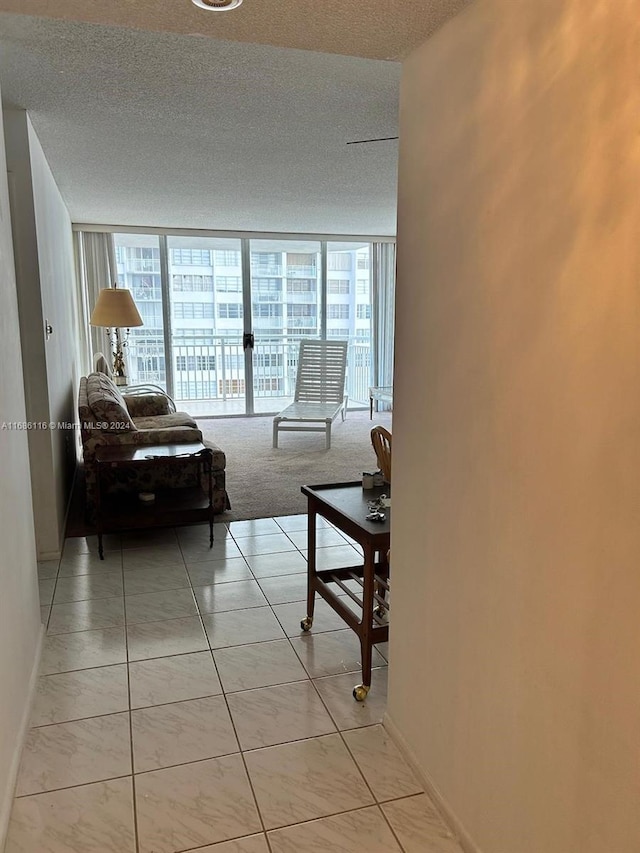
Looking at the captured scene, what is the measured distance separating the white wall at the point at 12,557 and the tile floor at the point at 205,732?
118 mm

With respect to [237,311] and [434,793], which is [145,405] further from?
[434,793]

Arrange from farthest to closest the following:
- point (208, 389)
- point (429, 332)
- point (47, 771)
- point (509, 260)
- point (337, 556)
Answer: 1. point (208, 389)
2. point (337, 556)
3. point (47, 771)
4. point (429, 332)
5. point (509, 260)

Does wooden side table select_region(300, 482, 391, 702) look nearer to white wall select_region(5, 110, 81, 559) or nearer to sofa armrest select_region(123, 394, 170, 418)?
white wall select_region(5, 110, 81, 559)

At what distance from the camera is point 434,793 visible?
5.66 ft

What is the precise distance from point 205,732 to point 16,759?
56 cm

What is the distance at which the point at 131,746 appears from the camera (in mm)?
1961

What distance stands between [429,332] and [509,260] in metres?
0.37

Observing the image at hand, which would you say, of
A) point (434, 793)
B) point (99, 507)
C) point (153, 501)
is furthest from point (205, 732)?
point (153, 501)

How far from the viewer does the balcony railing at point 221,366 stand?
7.61 meters

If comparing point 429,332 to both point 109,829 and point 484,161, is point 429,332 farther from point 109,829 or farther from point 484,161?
point 109,829

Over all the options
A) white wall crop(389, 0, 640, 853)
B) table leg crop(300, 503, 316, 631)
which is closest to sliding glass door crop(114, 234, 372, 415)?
table leg crop(300, 503, 316, 631)

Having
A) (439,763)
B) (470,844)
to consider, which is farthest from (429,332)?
(470,844)

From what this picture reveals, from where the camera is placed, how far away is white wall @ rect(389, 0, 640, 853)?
3.39 ft

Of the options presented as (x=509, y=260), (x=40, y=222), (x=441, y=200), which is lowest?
(x=509, y=260)
